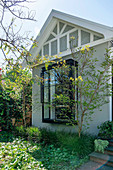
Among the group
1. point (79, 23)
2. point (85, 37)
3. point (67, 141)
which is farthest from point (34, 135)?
point (79, 23)

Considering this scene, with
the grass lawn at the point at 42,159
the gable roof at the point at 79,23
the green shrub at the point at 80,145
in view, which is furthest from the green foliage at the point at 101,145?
the gable roof at the point at 79,23

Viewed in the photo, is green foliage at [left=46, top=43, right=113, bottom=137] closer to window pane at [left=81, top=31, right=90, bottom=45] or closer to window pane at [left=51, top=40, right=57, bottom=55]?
window pane at [left=81, top=31, right=90, bottom=45]

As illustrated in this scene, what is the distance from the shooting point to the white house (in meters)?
5.05

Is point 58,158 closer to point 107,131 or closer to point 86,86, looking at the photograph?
point 107,131

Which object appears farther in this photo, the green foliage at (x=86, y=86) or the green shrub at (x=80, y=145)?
the green foliage at (x=86, y=86)

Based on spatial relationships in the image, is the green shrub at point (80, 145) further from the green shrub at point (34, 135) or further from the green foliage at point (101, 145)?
the green shrub at point (34, 135)

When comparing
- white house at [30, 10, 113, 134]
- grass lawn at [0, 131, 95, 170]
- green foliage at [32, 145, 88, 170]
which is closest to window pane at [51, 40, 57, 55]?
white house at [30, 10, 113, 134]

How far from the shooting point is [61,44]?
6.56 m

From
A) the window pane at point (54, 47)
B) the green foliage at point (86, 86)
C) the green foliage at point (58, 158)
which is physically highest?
the window pane at point (54, 47)

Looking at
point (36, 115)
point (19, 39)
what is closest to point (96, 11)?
point (19, 39)

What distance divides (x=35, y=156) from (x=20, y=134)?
2234 mm

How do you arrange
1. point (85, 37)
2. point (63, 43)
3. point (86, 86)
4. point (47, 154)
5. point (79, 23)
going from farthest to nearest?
point (63, 43) → point (85, 37) → point (79, 23) → point (86, 86) → point (47, 154)

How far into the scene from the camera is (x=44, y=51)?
7363 millimetres

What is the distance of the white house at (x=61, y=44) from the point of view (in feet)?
16.6
